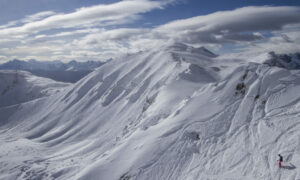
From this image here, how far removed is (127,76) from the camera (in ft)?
337

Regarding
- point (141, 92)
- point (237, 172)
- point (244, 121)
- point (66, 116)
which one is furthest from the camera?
point (66, 116)

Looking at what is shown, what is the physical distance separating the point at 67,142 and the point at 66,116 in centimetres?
2422

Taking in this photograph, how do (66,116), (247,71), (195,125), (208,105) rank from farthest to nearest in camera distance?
(66,116), (247,71), (208,105), (195,125)

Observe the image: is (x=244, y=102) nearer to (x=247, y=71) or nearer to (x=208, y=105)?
(x=208, y=105)

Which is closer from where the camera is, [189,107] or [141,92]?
[189,107]

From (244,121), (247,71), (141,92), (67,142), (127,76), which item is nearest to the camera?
(244,121)

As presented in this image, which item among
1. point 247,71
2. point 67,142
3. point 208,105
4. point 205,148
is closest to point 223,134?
point 205,148

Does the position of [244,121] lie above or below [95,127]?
above

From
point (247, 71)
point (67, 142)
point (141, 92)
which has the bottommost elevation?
point (67, 142)

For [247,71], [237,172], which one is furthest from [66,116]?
[237,172]

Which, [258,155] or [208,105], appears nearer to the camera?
[258,155]

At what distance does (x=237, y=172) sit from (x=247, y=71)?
28436 millimetres

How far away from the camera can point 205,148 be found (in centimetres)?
3030

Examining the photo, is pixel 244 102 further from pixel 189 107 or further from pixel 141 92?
pixel 141 92
